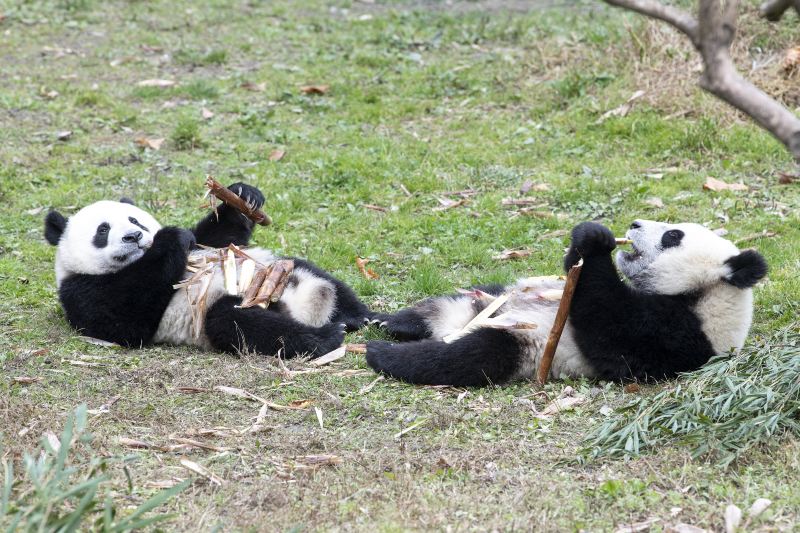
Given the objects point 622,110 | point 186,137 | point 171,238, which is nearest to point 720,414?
point 171,238

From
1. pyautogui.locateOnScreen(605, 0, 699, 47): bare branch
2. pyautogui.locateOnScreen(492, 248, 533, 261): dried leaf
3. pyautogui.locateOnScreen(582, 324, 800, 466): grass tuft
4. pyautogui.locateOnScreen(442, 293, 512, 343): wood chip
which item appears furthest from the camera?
pyautogui.locateOnScreen(492, 248, 533, 261): dried leaf

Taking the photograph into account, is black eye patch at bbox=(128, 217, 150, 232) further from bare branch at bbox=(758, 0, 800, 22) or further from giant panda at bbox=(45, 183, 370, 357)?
bare branch at bbox=(758, 0, 800, 22)

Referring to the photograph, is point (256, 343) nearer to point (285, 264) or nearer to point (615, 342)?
point (285, 264)

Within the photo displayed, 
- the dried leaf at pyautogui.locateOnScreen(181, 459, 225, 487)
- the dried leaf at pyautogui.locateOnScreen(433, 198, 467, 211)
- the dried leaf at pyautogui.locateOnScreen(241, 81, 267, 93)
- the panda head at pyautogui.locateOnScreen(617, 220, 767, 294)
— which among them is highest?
the panda head at pyautogui.locateOnScreen(617, 220, 767, 294)

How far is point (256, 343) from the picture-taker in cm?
625

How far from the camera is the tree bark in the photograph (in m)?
2.69

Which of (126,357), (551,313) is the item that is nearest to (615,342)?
(551,313)

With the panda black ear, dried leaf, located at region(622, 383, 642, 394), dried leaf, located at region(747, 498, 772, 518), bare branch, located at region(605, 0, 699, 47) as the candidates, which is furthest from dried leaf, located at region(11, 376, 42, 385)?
bare branch, located at region(605, 0, 699, 47)

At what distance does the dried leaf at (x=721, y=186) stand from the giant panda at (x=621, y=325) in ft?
10.1

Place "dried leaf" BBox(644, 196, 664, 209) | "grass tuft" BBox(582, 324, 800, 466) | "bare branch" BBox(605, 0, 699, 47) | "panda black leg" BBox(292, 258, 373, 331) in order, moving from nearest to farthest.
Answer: "bare branch" BBox(605, 0, 699, 47)
"grass tuft" BBox(582, 324, 800, 466)
"panda black leg" BBox(292, 258, 373, 331)
"dried leaf" BBox(644, 196, 664, 209)

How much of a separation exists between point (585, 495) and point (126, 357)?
321 centimetres

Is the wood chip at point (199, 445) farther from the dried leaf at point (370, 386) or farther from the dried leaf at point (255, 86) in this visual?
the dried leaf at point (255, 86)

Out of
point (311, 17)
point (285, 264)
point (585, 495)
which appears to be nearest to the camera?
point (585, 495)

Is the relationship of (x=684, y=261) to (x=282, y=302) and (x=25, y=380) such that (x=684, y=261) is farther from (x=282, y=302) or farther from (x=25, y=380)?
(x=25, y=380)
